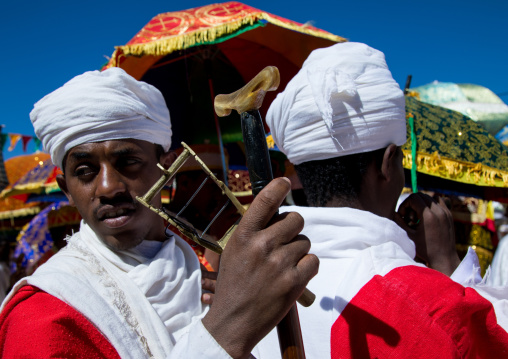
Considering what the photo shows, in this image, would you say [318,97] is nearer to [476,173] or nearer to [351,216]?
[351,216]

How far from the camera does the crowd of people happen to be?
1.15 metres

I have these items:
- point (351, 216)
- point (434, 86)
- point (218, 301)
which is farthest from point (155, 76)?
point (434, 86)

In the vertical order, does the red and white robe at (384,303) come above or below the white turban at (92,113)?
below

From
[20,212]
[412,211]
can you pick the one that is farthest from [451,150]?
[20,212]

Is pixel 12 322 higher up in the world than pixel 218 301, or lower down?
lower down

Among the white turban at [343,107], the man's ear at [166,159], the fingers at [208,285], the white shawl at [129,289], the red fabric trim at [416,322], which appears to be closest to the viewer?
the red fabric trim at [416,322]

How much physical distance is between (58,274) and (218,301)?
2.43ft

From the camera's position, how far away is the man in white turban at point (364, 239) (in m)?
1.17

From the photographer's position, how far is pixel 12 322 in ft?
4.17

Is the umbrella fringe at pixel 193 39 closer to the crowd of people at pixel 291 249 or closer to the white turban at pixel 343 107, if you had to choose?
the crowd of people at pixel 291 249

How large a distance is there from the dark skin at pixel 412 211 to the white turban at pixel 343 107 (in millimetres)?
99

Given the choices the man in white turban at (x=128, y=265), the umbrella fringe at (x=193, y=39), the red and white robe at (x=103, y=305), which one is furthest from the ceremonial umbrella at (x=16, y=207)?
the red and white robe at (x=103, y=305)

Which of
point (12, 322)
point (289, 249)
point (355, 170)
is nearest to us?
point (289, 249)

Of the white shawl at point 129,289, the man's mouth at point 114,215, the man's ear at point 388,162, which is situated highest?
the man's ear at point 388,162
